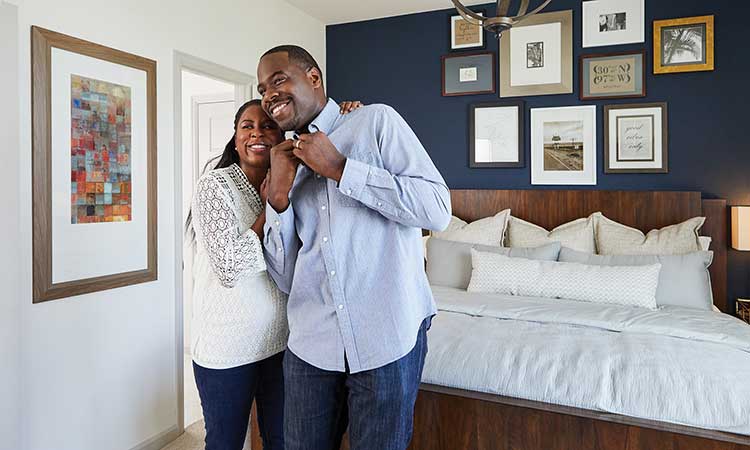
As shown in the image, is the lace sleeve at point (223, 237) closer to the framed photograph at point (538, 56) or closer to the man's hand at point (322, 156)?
the man's hand at point (322, 156)

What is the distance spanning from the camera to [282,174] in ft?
4.21

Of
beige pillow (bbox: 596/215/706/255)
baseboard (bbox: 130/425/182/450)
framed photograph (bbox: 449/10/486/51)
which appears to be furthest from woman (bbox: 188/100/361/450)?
framed photograph (bbox: 449/10/486/51)

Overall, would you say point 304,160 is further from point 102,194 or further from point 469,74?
point 469,74

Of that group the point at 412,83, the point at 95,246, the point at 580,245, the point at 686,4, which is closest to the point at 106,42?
the point at 95,246

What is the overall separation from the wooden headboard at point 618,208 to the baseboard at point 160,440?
7.97 ft

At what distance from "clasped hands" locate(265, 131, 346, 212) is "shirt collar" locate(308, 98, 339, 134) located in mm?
74

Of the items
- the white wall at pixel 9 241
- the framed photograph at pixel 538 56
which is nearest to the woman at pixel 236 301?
the white wall at pixel 9 241

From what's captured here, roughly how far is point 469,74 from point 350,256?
3.32 m

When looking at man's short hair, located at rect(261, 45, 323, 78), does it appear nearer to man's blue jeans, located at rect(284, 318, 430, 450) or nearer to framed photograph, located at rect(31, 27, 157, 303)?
man's blue jeans, located at rect(284, 318, 430, 450)

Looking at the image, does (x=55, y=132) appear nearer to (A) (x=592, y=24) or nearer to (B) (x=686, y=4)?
(A) (x=592, y=24)

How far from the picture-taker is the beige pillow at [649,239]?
128 inches

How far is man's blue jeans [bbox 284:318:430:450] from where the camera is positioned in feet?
3.98

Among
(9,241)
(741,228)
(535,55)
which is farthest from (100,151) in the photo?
(741,228)

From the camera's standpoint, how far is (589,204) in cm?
383
